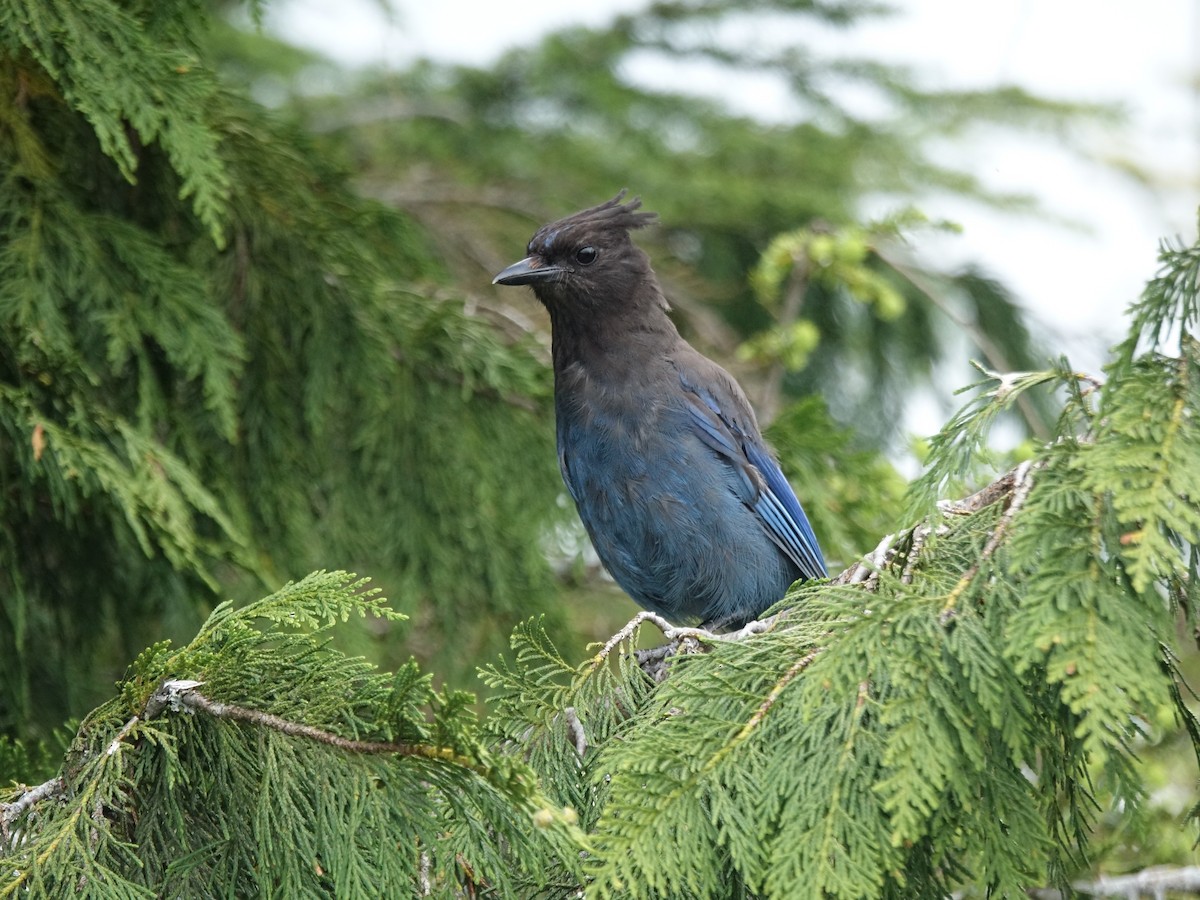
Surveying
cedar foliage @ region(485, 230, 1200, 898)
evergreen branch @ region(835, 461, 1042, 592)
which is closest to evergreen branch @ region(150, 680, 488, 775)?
cedar foliage @ region(485, 230, 1200, 898)

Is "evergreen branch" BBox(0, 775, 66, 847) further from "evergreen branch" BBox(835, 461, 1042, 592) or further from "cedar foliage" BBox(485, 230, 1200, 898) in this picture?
"evergreen branch" BBox(835, 461, 1042, 592)

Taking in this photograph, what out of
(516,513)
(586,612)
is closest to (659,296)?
(516,513)

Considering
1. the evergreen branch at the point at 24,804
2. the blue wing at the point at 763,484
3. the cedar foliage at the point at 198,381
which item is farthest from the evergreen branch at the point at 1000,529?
the blue wing at the point at 763,484

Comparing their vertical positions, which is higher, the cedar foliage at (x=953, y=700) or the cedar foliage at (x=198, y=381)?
the cedar foliage at (x=198, y=381)

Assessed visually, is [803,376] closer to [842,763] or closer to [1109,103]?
[1109,103]


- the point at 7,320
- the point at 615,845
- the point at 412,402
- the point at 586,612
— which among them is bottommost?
the point at 586,612

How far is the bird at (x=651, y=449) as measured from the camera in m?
4.01

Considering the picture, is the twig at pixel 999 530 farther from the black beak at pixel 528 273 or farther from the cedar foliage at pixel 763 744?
the black beak at pixel 528 273

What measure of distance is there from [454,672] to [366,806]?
7.43 feet

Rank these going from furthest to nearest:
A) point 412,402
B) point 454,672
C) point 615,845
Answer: point 454,672 < point 412,402 < point 615,845

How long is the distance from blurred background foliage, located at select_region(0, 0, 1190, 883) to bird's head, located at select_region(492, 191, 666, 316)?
0.70 ft

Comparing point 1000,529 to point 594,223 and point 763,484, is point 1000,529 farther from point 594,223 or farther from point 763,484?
point 594,223

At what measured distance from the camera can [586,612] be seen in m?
6.00

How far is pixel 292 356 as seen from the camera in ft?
11.8
